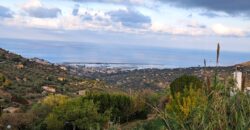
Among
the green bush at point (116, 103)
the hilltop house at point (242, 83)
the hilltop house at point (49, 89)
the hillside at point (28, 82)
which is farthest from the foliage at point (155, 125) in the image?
the hilltop house at point (49, 89)

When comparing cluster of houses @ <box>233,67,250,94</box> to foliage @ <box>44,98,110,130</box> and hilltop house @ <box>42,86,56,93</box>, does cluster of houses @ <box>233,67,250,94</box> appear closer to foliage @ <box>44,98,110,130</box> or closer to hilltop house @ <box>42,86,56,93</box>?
foliage @ <box>44,98,110,130</box>

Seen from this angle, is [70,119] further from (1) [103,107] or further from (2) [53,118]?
(1) [103,107]

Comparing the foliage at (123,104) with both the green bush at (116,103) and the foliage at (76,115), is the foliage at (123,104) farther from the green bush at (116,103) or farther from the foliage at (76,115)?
the foliage at (76,115)

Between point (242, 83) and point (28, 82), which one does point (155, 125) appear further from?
point (28, 82)

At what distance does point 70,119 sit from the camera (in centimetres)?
2705

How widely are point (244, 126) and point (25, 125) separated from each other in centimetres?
2653

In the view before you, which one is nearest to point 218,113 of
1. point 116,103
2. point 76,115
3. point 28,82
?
point 76,115

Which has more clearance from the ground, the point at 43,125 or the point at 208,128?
the point at 208,128

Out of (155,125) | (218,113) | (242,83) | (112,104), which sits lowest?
(112,104)

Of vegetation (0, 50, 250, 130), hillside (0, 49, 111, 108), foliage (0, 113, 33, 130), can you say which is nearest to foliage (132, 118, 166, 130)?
vegetation (0, 50, 250, 130)

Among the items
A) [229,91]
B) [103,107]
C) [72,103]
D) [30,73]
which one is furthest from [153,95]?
[30,73]

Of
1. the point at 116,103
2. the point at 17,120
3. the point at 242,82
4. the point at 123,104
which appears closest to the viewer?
the point at 242,82

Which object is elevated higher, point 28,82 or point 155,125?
point 155,125

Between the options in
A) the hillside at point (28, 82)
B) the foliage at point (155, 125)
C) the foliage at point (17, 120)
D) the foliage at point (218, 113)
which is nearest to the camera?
the foliage at point (218, 113)
